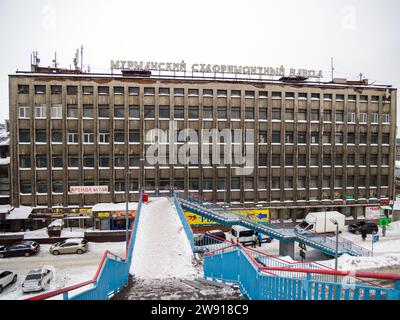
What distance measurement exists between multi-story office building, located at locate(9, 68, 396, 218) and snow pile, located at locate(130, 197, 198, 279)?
1742 cm

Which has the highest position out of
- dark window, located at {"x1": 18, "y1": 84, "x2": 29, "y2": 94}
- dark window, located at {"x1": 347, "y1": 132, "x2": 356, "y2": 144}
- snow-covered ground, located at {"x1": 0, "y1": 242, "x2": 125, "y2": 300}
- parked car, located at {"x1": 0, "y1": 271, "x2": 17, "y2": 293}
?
dark window, located at {"x1": 18, "y1": 84, "x2": 29, "y2": 94}

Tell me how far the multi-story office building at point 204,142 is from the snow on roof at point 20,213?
3.51 feet

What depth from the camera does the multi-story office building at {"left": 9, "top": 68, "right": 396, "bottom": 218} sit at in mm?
35750

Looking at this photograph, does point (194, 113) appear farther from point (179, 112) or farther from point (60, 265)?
point (60, 265)

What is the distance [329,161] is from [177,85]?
2249cm

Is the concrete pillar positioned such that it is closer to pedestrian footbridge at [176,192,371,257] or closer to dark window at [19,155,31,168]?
pedestrian footbridge at [176,192,371,257]

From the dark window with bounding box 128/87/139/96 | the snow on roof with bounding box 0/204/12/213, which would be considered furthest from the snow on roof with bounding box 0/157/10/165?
the dark window with bounding box 128/87/139/96

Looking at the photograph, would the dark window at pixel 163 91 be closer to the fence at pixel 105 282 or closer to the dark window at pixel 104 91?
the dark window at pixel 104 91

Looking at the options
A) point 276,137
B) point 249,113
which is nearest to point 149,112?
point 249,113

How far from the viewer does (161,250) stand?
14.7 m

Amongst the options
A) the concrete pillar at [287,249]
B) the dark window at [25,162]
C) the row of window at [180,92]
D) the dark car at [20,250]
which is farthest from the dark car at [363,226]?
the dark window at [25,162]

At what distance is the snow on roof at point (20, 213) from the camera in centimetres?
3312
